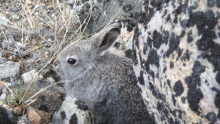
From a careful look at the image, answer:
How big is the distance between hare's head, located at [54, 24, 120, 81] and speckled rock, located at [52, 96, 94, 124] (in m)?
0.50

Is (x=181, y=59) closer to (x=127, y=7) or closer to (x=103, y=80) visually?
(x=103, y=80)

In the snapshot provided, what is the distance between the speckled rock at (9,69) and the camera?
4.43 metres

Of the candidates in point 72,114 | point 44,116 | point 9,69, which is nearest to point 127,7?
point 9,69

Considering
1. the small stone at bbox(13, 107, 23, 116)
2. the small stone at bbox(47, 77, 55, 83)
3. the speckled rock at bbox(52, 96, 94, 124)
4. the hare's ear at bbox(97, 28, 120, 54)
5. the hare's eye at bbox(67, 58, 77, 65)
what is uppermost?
the hare's ear at bbox(97, 28, 120, 54)

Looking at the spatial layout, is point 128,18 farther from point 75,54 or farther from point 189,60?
point 189,60

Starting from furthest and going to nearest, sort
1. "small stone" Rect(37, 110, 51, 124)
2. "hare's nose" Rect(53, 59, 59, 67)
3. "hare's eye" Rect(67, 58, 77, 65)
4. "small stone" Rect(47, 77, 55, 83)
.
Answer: "small stone" Rect(47, 77, 55, 83) < "hare's nose" Rect(53, 59, 59, 67) < "hare's eye" Rect(67, 58, 77, 65) < "small stone" Rect(37, 110, 51, 124)

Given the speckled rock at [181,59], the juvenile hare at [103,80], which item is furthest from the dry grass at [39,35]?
the speckled rock at [181,59]

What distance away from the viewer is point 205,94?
240cm

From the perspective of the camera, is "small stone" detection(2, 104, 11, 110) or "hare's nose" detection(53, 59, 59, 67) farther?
"hare's nose" detection(53, 59, 59, 67)

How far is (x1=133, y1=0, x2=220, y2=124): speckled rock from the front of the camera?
2.35m

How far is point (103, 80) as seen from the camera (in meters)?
3.96

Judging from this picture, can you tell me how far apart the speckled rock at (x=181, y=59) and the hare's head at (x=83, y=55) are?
40.4 inches

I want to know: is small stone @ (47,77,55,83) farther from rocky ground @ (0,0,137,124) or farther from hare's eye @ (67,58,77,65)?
hare's eye @ (67,58,77,65)

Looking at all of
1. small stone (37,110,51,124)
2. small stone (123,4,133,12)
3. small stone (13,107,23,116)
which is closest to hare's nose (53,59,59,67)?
small stone (37,110,51,124)
